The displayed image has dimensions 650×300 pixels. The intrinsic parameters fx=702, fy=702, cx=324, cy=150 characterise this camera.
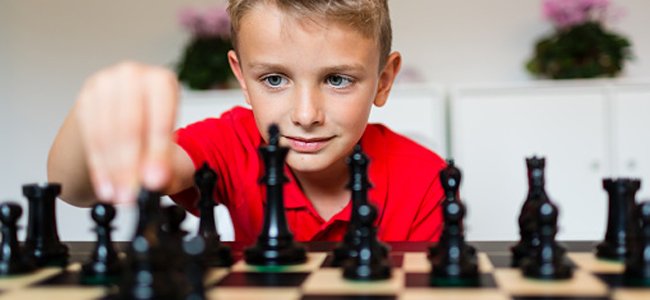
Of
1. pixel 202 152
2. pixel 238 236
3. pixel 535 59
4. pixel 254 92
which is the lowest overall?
pixel 238 236

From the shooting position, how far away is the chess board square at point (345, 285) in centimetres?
78

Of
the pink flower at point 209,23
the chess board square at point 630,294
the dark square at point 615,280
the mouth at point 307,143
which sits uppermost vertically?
the pink flower at point 209,23

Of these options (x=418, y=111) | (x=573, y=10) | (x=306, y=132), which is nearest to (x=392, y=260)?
(x=306, y=132)

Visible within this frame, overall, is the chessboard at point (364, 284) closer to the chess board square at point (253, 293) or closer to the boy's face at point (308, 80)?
the chess board square at point (253, 293)

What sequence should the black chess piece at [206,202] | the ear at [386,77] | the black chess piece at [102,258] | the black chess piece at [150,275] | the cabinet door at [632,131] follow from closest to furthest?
the black chess piece at [150,275], the black chess piece at [102,258], the black chess piece at [206,202], the ear at [386,77], the cabinet door at [632,131]

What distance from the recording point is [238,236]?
63.0 inches

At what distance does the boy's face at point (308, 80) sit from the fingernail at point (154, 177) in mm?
524

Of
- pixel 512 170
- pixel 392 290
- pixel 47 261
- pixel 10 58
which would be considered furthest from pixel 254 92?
pixel 10 58

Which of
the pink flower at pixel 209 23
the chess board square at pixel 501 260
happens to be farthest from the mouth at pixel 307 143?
the pink flower at pixel 209 23

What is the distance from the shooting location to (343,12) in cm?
136

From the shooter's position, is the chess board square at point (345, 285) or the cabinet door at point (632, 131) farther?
the cabinet door at point (632, 131)

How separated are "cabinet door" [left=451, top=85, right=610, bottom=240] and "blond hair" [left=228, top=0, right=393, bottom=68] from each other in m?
1.66

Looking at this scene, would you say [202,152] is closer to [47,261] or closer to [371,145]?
[371,145]

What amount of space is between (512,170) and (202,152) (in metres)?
1.89
